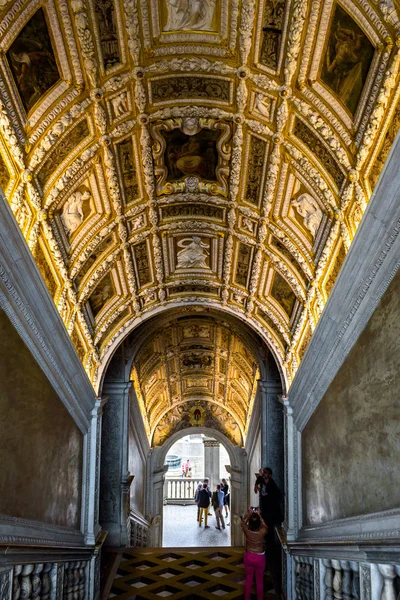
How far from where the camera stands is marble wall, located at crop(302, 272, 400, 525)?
6238 millimetres

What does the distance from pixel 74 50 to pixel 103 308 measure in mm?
6249

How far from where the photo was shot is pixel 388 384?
249 inches

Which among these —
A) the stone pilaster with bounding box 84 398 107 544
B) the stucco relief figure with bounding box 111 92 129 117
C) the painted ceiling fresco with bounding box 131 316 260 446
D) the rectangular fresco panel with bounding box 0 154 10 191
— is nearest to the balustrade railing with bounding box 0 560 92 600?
the stone pilaster with bounding box 84 398 107 544

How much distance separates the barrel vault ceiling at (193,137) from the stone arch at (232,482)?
12546 mm

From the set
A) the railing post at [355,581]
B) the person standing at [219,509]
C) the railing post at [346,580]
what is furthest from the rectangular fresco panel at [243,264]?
the person standing at [219,509]

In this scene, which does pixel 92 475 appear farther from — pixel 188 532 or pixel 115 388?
pixel 188 532

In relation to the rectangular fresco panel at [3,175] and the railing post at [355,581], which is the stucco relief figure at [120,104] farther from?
the railing post at [355,581]

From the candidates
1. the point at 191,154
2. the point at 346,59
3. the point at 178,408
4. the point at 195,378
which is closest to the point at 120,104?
the point at 191,154

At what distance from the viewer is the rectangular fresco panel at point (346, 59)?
6645mm

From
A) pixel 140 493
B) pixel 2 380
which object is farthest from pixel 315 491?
pixel 140 493

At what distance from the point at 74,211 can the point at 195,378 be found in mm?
15544

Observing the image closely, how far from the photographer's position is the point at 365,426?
7223mm

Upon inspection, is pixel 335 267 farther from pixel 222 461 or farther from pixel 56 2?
pixel 222 461

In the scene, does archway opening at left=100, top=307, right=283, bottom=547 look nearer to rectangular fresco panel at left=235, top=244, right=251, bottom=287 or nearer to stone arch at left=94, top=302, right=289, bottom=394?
stone arch at left=94, top=302, right=289, bottom=394
